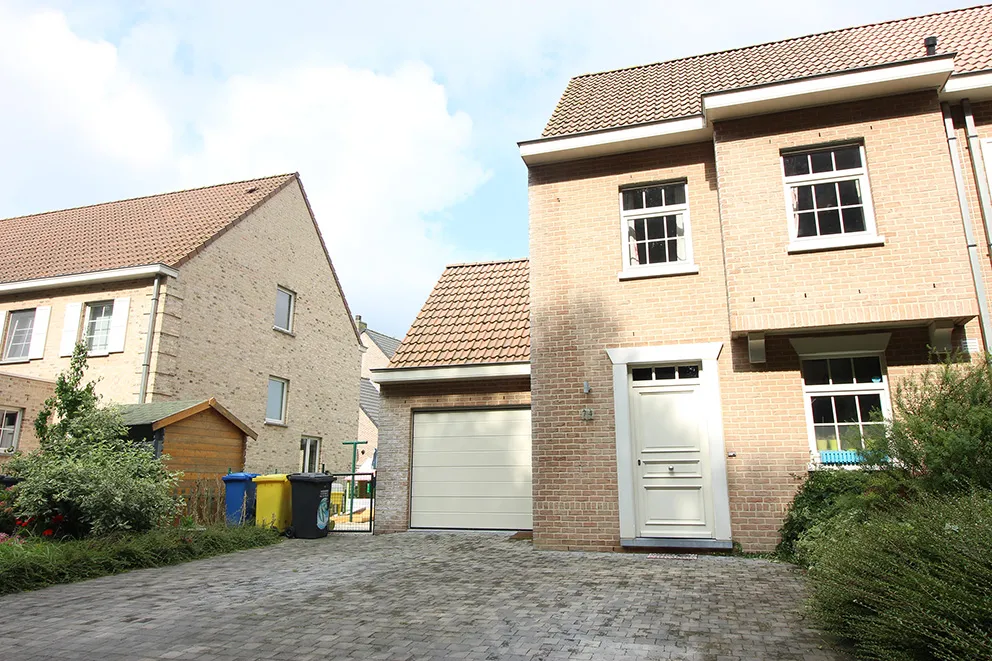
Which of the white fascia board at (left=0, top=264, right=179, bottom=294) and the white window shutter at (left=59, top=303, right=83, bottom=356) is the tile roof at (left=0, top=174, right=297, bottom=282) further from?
the white window shutter at (left=59, top=303, right=83, bottom=356)

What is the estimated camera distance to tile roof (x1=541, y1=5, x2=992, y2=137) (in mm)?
10250

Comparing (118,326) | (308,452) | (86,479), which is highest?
(118,326)

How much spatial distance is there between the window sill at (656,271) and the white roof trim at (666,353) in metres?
1.08

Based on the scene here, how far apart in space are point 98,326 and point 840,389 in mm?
17477

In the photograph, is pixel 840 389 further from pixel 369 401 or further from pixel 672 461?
pixel 369 401

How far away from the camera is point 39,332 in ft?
58.0

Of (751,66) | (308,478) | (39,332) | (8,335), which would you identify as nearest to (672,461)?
(308,478)

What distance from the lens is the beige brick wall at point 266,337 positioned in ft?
56.4

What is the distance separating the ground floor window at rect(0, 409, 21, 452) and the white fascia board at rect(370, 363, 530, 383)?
10159 millimetres

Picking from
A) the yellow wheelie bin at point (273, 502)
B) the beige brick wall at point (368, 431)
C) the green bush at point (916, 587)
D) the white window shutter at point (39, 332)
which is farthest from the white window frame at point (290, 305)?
the green bush at point (916, 587)

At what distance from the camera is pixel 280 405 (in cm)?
2094

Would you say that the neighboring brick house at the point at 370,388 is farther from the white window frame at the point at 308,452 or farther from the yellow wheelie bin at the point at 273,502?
the yellow wheelie bin at the point at 273,502

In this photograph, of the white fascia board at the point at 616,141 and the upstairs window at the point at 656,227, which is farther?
the upstairs window at the point at 656,227

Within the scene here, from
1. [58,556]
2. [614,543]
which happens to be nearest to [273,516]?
[58,556]
